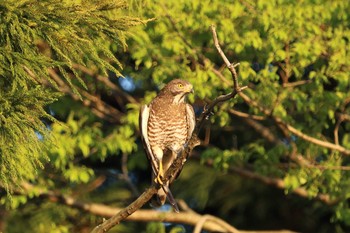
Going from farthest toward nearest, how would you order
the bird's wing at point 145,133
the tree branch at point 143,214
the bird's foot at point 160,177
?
the tree branch at point 143,214, the bird's wing at point 145,133, the bird's foot at point 160,177

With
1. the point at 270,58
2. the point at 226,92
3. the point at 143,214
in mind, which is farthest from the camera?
the point at 143,214

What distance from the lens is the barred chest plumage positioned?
9.16 m

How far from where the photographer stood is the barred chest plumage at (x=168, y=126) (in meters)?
9.16

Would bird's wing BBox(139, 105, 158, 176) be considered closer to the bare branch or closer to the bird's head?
the bird's head

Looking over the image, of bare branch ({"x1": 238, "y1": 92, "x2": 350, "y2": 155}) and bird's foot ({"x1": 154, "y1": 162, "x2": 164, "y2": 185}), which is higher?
bird's foot ({"x1": 154, "y1": 162, "x2": 164, "y2": 185})

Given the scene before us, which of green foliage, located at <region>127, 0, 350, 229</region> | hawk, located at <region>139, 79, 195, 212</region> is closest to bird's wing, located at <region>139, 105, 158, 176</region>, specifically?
hawk, located at <region>139, 79, 195, 212</region>

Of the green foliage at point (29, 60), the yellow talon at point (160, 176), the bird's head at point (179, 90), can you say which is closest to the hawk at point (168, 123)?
the bird's head at point (179, 90)

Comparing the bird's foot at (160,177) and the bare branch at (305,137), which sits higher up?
the bird's foot at (160,177)

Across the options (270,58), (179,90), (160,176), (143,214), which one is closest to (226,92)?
(270,58)

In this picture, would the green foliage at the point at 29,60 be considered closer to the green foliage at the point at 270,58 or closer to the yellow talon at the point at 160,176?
the yellow talon at the point at 160,176

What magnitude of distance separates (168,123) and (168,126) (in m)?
0.04

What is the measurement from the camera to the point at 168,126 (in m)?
9.14

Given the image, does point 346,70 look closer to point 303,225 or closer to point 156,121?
point 156,121

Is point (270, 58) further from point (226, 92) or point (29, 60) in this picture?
point (29, 60)
